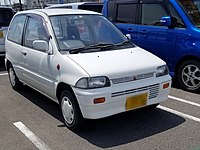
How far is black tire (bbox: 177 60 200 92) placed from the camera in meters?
5.15

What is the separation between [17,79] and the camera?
565 centimetres

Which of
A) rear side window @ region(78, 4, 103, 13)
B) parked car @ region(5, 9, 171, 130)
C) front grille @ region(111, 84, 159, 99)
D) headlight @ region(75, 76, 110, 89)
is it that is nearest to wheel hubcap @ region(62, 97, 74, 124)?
parked car @ region(5, 9, 171, 130)

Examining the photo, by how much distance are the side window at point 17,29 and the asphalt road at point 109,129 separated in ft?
4.22

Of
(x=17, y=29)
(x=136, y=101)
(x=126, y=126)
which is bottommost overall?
(x=126, y=126)

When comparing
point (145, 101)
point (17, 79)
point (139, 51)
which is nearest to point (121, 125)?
point (145, 101)

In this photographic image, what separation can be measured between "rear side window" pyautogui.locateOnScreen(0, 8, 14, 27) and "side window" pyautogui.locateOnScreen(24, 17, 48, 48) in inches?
149

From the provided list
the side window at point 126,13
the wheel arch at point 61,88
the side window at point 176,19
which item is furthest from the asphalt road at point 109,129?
the side window at point 126,13

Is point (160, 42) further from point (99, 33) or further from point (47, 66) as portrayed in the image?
point (47, 66)

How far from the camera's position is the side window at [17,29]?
514 centimetres

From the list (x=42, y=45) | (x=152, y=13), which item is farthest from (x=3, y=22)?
(x=42, y=45)

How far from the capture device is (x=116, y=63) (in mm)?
3615

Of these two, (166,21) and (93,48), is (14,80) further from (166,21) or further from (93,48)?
(166,21)

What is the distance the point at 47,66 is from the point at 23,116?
975 mm

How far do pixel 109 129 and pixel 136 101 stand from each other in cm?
61
